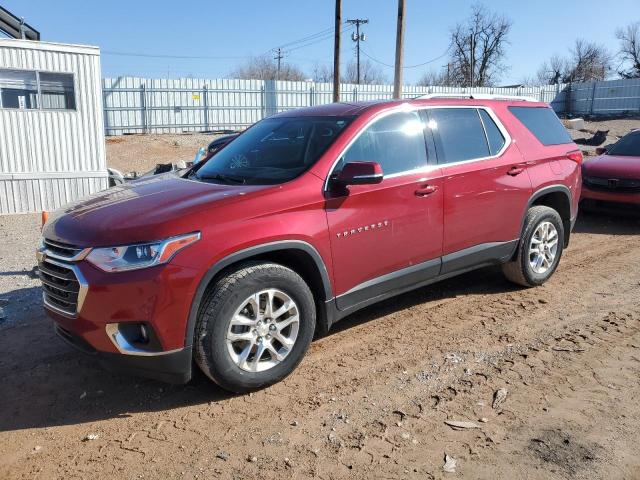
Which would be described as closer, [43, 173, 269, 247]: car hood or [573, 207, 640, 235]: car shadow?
[43, 173, 269, 247]: car hood

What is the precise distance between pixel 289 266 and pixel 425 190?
1326mm

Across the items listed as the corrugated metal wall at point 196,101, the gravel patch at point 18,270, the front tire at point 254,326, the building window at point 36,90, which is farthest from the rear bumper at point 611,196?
the corrugated metal wall at point 196,101

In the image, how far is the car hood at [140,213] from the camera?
Answer: 3.27 m

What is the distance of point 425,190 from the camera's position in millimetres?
4434

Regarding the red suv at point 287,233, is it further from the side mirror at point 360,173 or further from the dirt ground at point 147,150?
the dirt ground at point 147,150

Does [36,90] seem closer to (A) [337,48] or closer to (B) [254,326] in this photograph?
(B) [254,326]

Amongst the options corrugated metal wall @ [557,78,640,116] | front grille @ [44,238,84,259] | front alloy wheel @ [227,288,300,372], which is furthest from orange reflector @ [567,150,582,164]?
corrugated metal wall @ [557,78,640,116]

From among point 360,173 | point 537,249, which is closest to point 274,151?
point 360,173

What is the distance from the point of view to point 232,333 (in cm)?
349

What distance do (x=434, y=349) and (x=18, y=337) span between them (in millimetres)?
3435

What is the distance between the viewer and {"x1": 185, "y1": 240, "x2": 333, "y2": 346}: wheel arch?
3311 mm

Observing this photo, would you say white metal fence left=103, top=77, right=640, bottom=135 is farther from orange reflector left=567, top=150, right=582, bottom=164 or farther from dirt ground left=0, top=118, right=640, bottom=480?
dirt ground left=0, top=118, right=640, bottom=480

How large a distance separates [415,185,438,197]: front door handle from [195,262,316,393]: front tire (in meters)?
1.28

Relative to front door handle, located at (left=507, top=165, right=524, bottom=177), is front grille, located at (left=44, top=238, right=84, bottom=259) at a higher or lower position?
lower
